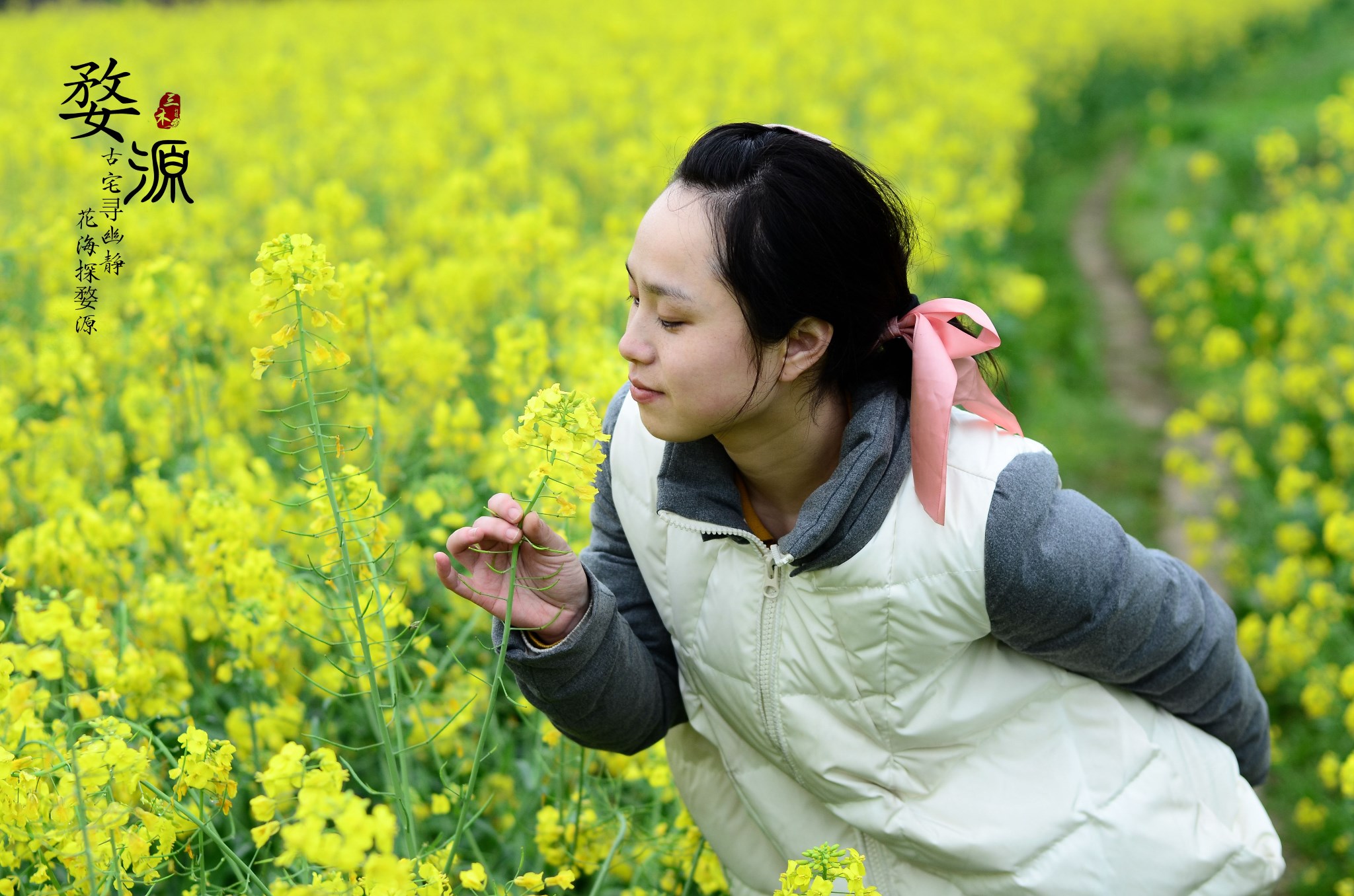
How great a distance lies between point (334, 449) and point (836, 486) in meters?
0.63

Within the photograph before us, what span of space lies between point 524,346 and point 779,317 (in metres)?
1.04

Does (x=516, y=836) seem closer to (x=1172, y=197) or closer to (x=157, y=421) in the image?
(x=157, y=421)

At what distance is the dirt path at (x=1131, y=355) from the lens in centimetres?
441

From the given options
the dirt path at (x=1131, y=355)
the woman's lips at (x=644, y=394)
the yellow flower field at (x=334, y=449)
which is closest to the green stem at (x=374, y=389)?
the yellow flower field at (x=334, y=449)

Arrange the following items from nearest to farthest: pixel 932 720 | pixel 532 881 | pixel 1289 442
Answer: pixel 532 881, pixel 932 720, pixel 1289 442

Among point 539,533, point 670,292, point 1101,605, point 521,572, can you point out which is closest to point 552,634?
point 521,572

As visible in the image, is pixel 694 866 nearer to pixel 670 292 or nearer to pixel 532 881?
pixel 532 881

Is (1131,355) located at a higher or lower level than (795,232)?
lower

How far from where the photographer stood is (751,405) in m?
1.60

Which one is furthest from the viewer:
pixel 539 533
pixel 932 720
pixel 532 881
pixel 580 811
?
pixel 580 811

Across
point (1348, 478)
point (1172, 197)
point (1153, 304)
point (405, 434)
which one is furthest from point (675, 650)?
point (1172, 197)

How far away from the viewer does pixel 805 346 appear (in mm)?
1616

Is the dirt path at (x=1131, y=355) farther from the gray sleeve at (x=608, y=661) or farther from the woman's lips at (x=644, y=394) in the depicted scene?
the woman's lips at (x=644, y=394)

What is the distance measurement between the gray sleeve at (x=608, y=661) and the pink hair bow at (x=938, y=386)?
0.42m
